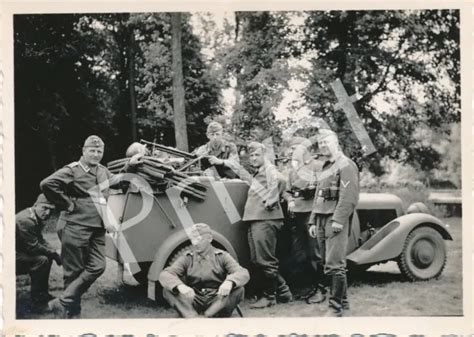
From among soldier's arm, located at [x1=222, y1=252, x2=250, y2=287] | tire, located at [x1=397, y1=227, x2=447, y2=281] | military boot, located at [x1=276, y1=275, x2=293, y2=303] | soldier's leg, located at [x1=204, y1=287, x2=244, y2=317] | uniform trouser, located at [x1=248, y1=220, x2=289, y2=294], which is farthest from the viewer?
tire, located at [x1=397, y1=227, x2=447, y2=281]

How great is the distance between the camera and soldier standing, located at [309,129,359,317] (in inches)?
212

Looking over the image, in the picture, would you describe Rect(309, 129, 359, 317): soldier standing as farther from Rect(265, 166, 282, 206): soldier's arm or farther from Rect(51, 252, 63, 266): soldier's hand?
Rect(51, 252, 63, 266): soldier's hand

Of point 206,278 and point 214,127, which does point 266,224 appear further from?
point 214,127

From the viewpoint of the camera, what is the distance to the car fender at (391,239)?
5719 mm

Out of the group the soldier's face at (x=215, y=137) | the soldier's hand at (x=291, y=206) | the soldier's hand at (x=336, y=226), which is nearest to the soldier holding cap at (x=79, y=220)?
the soldier's face at (x=215, y=137)

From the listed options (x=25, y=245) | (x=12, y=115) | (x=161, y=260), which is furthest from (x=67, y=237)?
(x=12, y=115)

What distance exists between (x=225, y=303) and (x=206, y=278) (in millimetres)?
298

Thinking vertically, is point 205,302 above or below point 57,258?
below

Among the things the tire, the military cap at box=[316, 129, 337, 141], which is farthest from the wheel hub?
the military cap at box=[316, 129, 337, 141]

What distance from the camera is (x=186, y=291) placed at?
4.93m

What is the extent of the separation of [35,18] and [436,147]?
13.8 feet

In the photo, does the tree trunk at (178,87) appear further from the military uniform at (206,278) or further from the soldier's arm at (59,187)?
the military uniform at (206,278)

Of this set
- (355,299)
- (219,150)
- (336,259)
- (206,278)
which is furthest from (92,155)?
(355,299)

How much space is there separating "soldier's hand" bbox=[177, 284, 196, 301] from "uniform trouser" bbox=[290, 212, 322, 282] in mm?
1165
